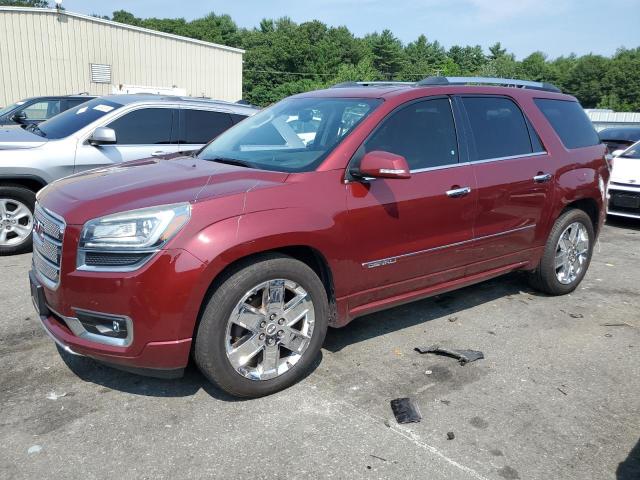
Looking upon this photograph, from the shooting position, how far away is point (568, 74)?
89125 mm

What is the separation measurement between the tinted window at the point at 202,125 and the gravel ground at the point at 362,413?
327 centimetres

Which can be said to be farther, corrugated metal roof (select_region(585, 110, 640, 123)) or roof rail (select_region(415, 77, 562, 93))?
corrugated metal roof (select_region(585, 110, 640, 123))

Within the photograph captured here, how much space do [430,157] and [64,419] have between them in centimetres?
286

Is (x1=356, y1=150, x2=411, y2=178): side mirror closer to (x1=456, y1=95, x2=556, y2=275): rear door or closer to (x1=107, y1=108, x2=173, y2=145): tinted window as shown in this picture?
(x1=456, y1=95, x2=556, y2=275): rear door

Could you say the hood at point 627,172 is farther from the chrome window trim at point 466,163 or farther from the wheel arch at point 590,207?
the chrome window trim at point 466,163

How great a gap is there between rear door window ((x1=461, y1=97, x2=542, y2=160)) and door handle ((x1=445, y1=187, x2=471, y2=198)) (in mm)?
304

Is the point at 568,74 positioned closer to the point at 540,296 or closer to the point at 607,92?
the point at 607,92

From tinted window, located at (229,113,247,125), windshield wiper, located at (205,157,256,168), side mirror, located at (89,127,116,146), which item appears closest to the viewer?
windshield wiper, located at (205,157,256,168)

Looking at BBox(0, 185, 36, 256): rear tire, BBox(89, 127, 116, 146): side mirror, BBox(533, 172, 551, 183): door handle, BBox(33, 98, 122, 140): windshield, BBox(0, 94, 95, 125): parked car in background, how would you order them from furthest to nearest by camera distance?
BBox(0, 94, 95, 125): parked car in background → BBox(33, 98, 122, 140): windshield → BBox(0, 185, 36, 256): rear tire → BBox(89, 127, 116, 146): side mirror → BBox(533, 172, 551, 183): door handle

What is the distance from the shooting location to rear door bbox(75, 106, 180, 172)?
21.1 feet

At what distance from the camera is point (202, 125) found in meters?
7.14

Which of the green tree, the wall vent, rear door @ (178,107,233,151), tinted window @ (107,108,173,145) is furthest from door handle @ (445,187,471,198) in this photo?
the green tree

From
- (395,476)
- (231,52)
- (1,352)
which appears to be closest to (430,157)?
(395,476)

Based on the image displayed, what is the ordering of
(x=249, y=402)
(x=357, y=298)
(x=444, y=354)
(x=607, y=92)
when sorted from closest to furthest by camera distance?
(x=249, y=402) < (x=357, y=298) < (x=444, y=354) < (x=607, y=92)
